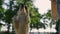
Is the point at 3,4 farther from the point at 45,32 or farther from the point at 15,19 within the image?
the point at 15,19

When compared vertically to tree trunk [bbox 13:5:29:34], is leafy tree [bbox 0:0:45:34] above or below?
above

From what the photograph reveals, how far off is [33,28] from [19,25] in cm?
1914

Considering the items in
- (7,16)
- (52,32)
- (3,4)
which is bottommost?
(52,32)

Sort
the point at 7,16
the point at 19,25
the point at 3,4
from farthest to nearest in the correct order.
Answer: the point at 3,4, the point at 7,16, the point at 19,25

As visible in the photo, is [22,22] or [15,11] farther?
[15,11]

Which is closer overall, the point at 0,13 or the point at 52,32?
the point at 0,13

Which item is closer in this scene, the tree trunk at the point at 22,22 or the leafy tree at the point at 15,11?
the tree trunk at the point at 22,22

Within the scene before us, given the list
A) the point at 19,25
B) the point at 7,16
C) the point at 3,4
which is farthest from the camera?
the point at 3,4

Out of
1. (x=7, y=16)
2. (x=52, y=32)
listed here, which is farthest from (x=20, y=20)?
(x=52, y=32)

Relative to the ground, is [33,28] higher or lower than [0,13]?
lower

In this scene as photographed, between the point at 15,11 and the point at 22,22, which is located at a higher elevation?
the point at 15,11

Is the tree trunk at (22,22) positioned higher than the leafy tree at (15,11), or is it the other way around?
the leafy tree at (15,11)

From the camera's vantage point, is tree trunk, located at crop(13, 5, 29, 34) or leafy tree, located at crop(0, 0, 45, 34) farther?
leafy tree, located at crop(0, 0, 45, 34)

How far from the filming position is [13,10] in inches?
808
